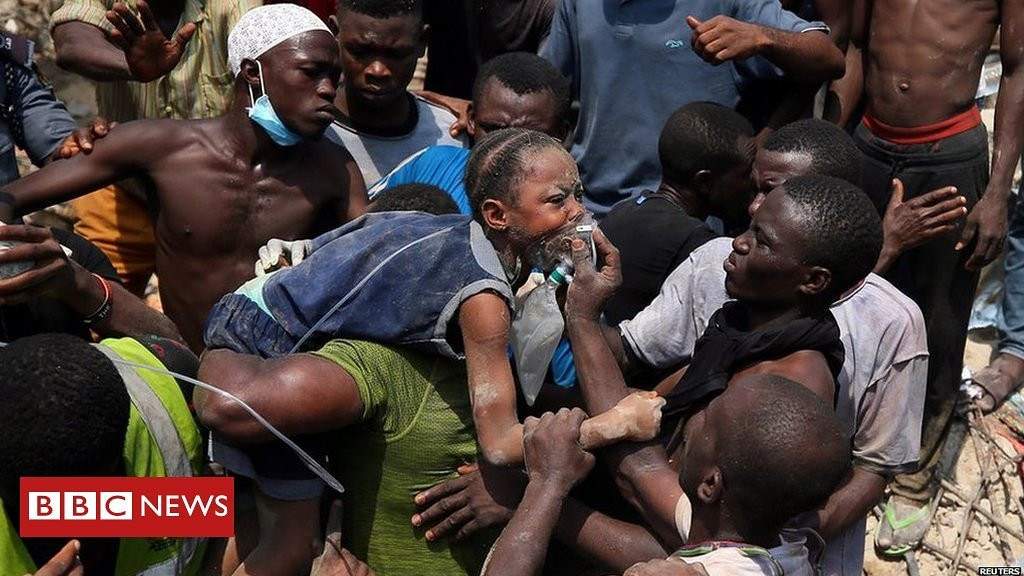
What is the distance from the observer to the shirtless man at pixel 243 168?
409 centimetres

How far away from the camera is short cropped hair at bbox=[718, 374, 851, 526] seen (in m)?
2.69

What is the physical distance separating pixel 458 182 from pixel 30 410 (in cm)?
174

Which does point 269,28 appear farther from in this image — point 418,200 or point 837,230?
point 837,230

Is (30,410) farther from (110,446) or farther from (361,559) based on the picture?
(361,559)

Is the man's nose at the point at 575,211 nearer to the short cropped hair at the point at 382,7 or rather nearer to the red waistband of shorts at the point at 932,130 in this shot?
the short cropped hair at the point at 382,7

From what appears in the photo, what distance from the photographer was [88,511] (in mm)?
2791

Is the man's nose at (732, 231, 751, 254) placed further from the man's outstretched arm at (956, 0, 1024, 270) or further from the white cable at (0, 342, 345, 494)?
the man's outstretched arm at (956, 0, 1024, 270)

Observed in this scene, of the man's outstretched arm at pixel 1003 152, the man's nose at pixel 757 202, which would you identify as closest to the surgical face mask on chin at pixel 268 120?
the man's nose at pixel 757 202

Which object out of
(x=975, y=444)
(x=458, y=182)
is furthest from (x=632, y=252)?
(x=975, y=444)

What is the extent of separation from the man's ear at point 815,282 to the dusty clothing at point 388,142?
177cm

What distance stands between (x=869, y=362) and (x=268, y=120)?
198 centimetres

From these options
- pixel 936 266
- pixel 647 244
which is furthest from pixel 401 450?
pixel 936 266

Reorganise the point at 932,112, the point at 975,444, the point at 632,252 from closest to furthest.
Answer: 1. the point at 632,252
2. the point at 932,112
3. the point at 975,444

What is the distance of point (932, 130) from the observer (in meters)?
5.51
